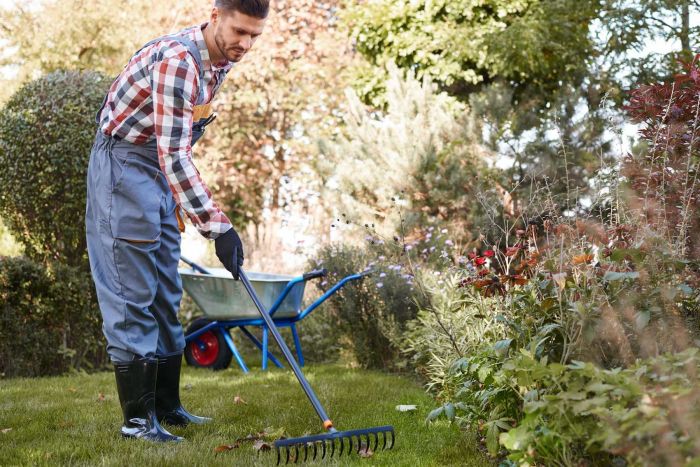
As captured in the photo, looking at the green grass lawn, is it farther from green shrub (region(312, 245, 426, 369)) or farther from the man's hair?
the man's hair

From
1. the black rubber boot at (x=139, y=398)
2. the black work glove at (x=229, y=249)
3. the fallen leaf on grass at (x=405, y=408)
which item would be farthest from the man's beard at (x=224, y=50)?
the fallen leaf on grass at (x=405, y=408)

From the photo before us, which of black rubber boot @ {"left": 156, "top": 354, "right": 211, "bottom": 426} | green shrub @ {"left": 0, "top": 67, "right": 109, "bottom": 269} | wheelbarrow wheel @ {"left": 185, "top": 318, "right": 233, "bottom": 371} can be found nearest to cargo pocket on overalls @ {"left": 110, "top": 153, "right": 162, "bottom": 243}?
black rubber boot @ {"left": 156, "top": 354, "right": 211, "bottom": 426}

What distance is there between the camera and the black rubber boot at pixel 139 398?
2619 mm

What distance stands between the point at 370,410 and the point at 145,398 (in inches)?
41.4

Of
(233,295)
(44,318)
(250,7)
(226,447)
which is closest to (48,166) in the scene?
(44,318)

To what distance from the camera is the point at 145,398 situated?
2654mm

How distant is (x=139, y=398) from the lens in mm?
2639

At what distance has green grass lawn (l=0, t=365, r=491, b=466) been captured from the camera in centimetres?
241

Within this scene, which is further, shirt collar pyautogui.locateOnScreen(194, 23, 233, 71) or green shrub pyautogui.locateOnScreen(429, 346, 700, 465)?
shirt collar pyautogui.locateOnScreen(194, 23, 233, 71)

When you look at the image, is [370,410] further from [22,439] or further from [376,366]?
[376,366]

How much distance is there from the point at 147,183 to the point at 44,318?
2.48m

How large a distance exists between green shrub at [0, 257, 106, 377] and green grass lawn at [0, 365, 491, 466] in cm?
29

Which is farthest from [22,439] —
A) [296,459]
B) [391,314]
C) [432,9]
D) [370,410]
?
[432,9]

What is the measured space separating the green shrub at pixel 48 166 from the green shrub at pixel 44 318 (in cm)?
35
